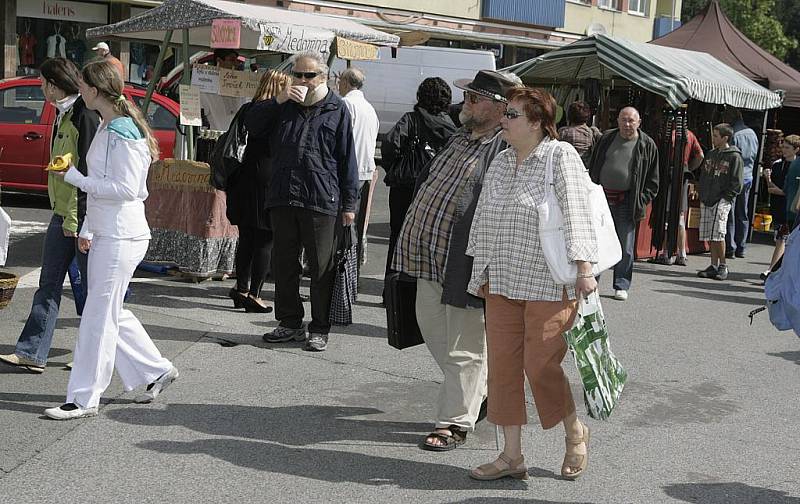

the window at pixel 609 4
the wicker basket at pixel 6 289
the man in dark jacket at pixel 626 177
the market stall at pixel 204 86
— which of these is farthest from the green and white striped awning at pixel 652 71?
the window at pixel 609 4

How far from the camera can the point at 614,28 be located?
41.7 m

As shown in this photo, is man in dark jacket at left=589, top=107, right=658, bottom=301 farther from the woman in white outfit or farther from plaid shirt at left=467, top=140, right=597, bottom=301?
the woman in white outfit

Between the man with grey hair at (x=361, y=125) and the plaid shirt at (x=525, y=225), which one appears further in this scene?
the man with grey hair at (x=361, y=125)

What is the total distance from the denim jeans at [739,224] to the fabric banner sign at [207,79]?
691cm

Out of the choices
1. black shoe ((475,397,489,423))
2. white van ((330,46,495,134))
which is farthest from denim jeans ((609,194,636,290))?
white van ((330,46,495,134))

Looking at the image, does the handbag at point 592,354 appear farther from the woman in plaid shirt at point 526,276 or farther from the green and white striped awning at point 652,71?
the green and white striped awning at point 652,71

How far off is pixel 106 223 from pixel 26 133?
8507 mm

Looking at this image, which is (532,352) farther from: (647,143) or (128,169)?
(647,143)

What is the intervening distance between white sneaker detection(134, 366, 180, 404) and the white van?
62.4 ft

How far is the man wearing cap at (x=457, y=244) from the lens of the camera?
5320 millimetres

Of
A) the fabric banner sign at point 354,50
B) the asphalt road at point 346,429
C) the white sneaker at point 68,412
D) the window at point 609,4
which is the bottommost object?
the asphalt road at point 346,429

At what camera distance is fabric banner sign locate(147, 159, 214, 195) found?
9547mm

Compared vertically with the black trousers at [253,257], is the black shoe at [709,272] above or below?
below

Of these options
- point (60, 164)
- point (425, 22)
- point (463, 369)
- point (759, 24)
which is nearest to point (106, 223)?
point (60, 164)
